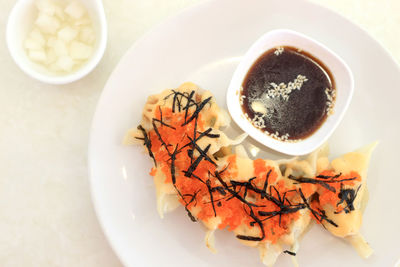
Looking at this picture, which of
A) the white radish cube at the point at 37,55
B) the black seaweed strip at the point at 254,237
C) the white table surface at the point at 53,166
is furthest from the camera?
the white table surface at the point at 53,166

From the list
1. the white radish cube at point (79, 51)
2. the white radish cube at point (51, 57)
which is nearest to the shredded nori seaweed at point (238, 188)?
the white radish cube at point (79, 51)

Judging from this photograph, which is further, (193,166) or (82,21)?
(82,21)

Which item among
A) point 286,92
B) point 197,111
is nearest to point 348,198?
point 286,92

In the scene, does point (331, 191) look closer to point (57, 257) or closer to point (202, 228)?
point (202, 228)

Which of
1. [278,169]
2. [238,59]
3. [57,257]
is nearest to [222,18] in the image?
[238,59]

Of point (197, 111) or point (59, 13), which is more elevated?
point (59, 13)

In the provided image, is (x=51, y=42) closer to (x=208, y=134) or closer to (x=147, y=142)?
(x=147, y=142)

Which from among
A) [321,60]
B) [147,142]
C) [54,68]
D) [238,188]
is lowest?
[238,188]

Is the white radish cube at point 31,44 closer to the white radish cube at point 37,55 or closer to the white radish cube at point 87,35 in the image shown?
the white radish cube at point 37,55
